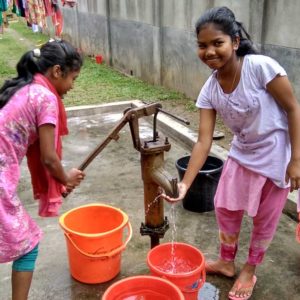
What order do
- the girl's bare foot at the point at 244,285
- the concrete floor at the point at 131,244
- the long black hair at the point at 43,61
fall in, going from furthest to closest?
1. the concrete floor at the point at 131,244
2. the girl's bare foot at the point at 244,285
3. the long black hair at the point at 43,61

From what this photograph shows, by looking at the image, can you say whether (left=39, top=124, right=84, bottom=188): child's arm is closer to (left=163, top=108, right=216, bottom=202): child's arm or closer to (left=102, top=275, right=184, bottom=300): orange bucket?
(left=102, top=275, right=184, bottom=300): orange bucket

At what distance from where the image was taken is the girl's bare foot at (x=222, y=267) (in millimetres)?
2686

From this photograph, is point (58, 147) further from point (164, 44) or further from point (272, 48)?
point (164, 44)

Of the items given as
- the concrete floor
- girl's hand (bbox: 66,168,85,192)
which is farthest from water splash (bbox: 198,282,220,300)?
girl's hand (bbox: 66,168,85,192)

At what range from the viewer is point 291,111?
2.10 metres

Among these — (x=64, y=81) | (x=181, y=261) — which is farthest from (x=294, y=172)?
(x=64, y=81)

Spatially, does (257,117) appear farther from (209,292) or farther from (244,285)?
(209,292)

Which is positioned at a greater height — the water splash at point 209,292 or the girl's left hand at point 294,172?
the girl's left hand at point 294,172

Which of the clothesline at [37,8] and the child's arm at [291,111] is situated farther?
the clothesline at [37,8]

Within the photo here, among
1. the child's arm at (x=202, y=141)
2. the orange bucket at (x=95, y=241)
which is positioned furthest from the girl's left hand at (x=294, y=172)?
the orange bucket at (x=95, y=241)

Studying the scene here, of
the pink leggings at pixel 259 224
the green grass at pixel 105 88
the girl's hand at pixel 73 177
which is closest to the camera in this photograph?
the girl's hand at pixel 73 177

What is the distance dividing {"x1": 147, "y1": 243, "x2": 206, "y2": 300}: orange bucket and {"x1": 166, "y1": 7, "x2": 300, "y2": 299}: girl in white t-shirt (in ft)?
0.91

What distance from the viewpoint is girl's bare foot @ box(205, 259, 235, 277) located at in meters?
2.69

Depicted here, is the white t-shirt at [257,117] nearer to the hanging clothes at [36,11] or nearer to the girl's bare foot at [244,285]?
the girl's bare foot at [244,285]
